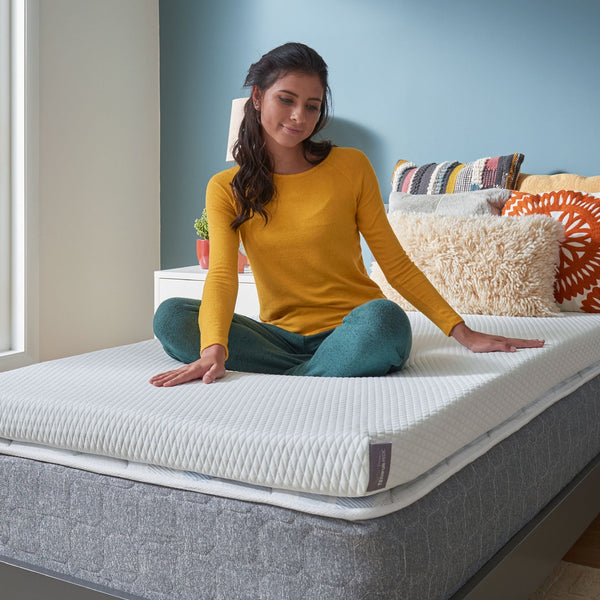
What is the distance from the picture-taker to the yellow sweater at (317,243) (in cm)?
176

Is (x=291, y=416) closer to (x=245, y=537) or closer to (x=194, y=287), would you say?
(x=245, y=537)

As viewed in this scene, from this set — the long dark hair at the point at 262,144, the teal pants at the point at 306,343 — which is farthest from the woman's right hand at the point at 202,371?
the long dark hair at the point at 262,144

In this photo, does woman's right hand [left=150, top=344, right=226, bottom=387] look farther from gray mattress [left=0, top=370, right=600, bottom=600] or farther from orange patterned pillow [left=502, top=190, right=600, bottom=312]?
orange patterned pillow [left=502, top=190, right=600, bottom=312]

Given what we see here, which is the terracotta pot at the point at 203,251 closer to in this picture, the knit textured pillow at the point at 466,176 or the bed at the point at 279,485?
the knit textured pillow at the point at 466,176

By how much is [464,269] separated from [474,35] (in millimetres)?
1360

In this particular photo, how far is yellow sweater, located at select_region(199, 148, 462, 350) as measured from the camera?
5.78 feet

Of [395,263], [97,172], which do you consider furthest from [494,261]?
[97,172]

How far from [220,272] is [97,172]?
7.63 ft

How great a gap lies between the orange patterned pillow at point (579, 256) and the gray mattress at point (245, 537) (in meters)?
0.99

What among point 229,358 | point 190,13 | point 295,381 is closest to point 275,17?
point 190,13

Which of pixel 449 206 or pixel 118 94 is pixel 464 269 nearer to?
pixel 449 206

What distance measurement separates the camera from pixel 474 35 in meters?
3.08

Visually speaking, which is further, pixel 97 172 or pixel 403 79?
pixel 97 172

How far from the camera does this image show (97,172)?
374 centimetres
